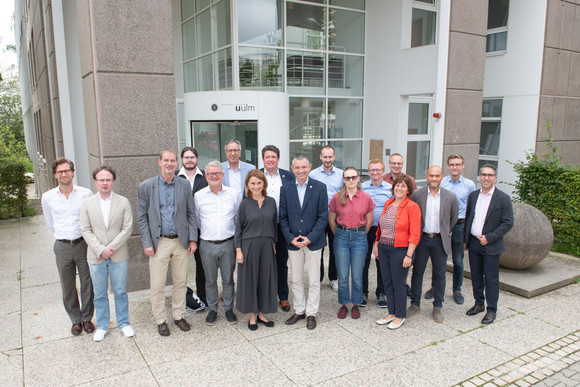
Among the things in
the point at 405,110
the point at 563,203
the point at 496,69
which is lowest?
the point at 563,203

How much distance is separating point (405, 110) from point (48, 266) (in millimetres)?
9049

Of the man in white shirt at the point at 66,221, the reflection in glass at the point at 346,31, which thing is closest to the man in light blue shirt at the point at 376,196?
the man in white shirt at the point at 66,221

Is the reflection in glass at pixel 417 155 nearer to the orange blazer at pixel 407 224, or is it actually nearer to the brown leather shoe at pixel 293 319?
the orange blazer at pixel 407 224

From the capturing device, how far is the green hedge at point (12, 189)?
36.5 feet

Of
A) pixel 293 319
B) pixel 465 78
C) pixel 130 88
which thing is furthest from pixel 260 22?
pixel 293 319

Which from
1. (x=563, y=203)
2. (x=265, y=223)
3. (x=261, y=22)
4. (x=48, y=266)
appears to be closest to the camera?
(x=265, y=223)

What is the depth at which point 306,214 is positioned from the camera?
517cm

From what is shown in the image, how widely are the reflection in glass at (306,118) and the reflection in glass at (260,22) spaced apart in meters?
1.69

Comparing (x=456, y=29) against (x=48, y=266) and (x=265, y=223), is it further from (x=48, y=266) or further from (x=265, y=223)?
(x=48, y=266)

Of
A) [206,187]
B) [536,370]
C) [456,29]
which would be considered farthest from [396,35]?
[536,370]

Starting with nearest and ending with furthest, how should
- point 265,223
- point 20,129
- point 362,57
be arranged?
point 265,223 < point 362,57 < point 20,129

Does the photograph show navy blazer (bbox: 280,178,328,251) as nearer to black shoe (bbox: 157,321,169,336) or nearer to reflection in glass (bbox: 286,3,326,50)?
black shoe (bbox: 157,321,169,336)

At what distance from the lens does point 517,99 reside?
36.5ft

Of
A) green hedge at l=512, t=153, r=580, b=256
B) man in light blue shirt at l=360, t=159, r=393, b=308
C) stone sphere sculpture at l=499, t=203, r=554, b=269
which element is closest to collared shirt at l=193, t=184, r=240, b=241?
man in light blue shirt at l=360, t=159, r=393, b=308
